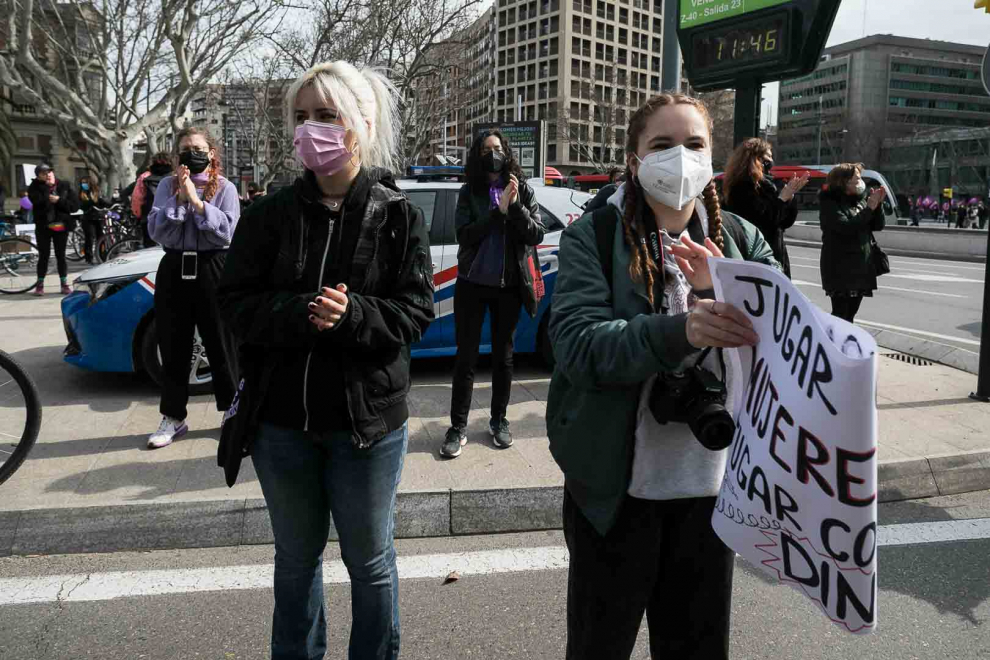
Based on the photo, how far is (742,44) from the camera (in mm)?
6145

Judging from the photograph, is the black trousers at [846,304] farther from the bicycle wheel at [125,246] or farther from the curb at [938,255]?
the curb at [938,255]

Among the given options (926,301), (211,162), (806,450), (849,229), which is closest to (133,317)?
(211,162)

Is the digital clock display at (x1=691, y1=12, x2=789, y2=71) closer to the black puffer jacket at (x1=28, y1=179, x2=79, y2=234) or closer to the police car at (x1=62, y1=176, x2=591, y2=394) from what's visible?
the police car at (x1=62, y1=176, x2=591, y2=394)

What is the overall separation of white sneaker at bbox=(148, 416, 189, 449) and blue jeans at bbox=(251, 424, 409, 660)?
2649mm

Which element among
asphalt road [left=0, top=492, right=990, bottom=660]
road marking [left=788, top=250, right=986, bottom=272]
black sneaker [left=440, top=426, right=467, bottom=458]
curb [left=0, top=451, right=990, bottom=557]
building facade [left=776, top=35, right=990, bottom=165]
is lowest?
asphalt road [left=0, top=492, right=990, bottom=660]

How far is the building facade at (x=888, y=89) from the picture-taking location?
375 ft

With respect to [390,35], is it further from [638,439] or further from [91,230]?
[638,439]

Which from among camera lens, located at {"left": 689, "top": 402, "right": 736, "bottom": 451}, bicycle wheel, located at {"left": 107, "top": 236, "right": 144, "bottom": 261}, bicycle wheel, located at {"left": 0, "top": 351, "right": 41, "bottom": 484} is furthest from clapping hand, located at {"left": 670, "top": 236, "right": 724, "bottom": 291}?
bicycle wheel, located at {"left": 107, "top": 236, "right": 144, "bottom": 261}

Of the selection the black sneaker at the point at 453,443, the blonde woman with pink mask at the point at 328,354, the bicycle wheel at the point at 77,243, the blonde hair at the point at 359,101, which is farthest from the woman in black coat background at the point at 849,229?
the bicycle wheel at the point at 77,243

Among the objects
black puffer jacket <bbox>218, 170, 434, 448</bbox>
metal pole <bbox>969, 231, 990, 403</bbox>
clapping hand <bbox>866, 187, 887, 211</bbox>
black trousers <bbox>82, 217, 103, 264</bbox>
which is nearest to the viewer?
black puffer jacket <bbox>218, 170, 434, 448</bbox>

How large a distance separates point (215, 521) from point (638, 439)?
A: 251cm

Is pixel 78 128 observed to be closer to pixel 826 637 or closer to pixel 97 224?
pixel 97 224

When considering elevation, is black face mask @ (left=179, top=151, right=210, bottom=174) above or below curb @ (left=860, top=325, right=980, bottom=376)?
above

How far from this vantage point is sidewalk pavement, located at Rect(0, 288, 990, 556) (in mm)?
3566
